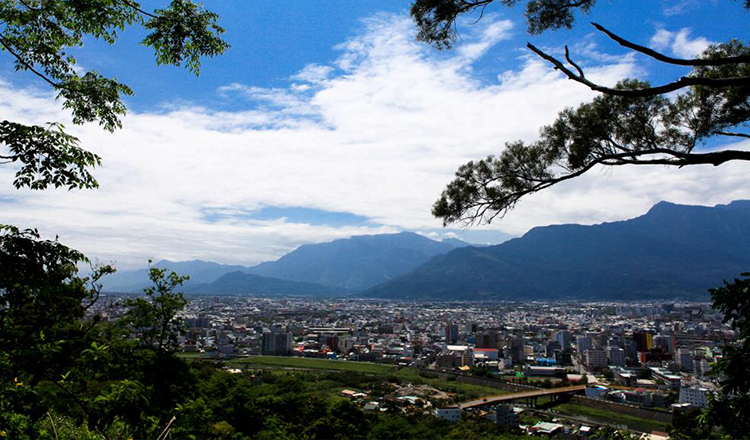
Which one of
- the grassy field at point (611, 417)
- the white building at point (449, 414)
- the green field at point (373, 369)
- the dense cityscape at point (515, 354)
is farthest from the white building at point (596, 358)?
the white building at point (449, 414)

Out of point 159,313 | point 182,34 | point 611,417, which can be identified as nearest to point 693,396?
point 611,417

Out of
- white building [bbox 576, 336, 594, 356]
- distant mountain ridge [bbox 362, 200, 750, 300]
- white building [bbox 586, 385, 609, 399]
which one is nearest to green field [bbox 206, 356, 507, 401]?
white building [bbox 586, 385, 609, 399]

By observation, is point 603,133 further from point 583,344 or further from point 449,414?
point 583,344

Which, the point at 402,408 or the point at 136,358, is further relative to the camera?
the point at 402,408

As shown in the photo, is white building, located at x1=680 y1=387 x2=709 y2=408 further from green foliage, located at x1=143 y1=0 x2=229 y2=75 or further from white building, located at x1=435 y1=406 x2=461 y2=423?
green foliage, located at x1=143 y1=0 x2=229 y2=75

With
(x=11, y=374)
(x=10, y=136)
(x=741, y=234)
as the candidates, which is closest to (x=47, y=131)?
(x=10, y=136)

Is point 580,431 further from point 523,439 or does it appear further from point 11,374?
point 11,374

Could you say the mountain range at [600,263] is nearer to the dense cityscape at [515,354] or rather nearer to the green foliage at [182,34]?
the dense cityscape at [515,354]
